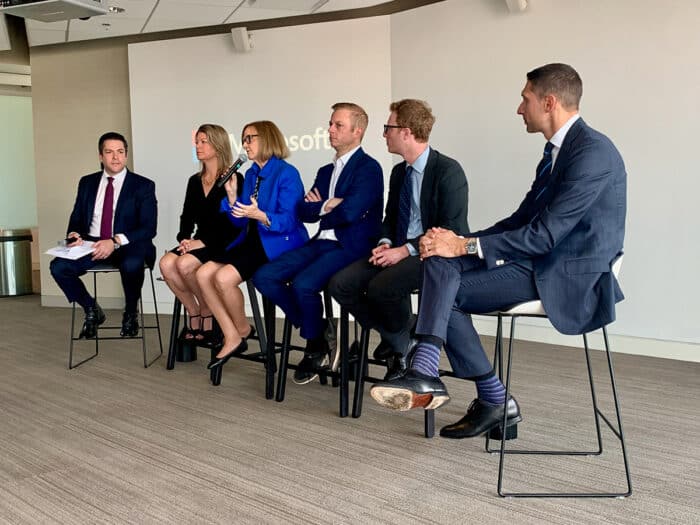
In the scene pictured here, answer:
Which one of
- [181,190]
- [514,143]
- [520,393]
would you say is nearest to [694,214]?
[514,143]

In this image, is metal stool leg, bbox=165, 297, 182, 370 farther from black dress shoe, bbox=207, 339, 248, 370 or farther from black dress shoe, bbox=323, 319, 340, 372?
black dress shoe, bbox=323, 319, 340, 372

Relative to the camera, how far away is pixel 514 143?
5758mm

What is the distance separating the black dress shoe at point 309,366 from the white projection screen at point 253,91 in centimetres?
268

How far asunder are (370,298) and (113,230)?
2.61m

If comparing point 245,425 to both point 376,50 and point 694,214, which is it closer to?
point 694,214

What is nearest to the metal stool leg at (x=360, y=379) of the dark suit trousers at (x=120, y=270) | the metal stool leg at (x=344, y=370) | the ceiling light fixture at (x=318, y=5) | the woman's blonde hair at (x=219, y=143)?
the metal stool leg at (x=344, y=370)

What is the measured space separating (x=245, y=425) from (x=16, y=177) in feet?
27.4

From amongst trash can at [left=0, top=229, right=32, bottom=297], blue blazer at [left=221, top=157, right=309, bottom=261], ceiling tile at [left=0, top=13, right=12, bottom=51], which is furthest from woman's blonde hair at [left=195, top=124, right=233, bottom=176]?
trash can at [left=0, top=229, right=32, bottom=297]

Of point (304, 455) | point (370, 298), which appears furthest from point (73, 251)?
point (304, 455)

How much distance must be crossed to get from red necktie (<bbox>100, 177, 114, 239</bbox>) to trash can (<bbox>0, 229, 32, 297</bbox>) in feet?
14.5

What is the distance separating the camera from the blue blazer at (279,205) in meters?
4.25

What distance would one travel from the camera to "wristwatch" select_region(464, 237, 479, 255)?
9.27 ft

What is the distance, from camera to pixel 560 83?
9.37ft

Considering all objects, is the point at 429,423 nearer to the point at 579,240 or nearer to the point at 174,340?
the point at 579,240
